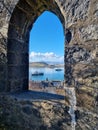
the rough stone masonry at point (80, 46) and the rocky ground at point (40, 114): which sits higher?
the rough stone masonry at point (80, 46)

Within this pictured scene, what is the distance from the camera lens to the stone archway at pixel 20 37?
10.4 feet

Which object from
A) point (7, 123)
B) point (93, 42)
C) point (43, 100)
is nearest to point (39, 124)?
point (43, 100)

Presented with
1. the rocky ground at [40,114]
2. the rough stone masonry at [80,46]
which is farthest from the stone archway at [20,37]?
the rocky ground at [40,114]

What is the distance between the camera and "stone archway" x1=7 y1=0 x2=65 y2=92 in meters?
3.18

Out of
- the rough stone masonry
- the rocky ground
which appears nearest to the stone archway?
the rough stone masonry

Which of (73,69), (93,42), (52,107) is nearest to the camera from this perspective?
(93,42)

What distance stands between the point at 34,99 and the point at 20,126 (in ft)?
1.56

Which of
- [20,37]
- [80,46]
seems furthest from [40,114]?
[20,37]

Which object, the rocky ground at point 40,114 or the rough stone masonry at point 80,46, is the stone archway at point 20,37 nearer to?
the rough stone masonry at point 80,46

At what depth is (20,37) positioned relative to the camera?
3.41 m

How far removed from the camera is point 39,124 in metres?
2.77

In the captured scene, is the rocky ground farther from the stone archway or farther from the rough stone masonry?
the stone archway

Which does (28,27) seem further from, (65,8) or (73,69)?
(73,69)

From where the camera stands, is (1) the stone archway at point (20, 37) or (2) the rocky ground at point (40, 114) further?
(1) the stone archway at point (20, 37)
